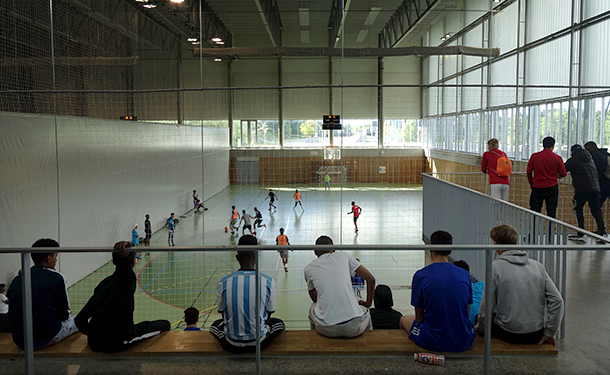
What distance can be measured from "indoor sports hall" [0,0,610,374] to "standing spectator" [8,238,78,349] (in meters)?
0.21

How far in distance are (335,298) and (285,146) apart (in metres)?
27.1

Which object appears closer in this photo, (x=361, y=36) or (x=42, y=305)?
(x=42, y=305)

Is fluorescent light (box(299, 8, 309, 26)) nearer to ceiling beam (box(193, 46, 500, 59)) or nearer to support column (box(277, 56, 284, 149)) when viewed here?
ceiling beam (box(193, 46, 500, 59))

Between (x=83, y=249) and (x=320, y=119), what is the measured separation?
29.2 m

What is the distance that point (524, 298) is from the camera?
337 centimetres

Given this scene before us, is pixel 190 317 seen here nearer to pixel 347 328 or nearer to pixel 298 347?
pixel 298 347

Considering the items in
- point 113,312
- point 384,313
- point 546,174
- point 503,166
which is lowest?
point 384,313

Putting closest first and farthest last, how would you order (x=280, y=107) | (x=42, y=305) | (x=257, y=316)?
1. (x=257, y=316)
2. (x=42, y=305)
3. (x=280, y=107)

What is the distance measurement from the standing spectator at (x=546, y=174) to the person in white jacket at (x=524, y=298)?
470cm

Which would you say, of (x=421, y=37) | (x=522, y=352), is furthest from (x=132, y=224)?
(x=421, y=37)

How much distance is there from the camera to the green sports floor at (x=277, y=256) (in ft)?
33.7

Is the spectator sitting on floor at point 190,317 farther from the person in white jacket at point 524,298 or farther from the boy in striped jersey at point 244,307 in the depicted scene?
the person in white jacket at point 524,298

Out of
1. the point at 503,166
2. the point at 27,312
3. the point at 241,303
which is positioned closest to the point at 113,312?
the point at 27,312

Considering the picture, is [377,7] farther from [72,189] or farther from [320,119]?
[72,189]
